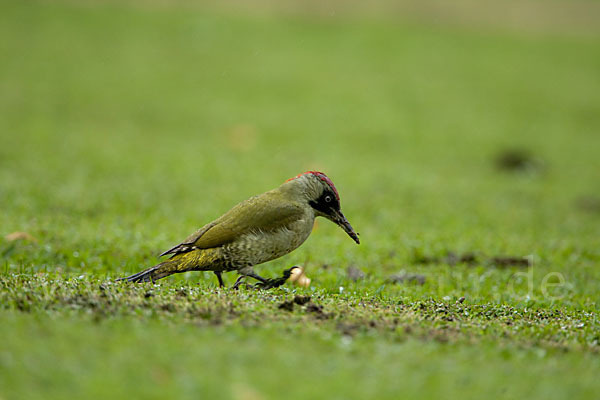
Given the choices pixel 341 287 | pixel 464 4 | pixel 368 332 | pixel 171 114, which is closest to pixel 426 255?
pixel 341 287

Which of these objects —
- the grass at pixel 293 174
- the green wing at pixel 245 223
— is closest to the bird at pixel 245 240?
the green wing at pixel 245 223

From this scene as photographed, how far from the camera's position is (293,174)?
14.7 metres

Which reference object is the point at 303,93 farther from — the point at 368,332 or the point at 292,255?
the point at 368,332

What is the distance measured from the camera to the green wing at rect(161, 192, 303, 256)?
6.06 meters

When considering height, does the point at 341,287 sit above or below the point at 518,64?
below

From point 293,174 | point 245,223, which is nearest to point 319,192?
point 245,223

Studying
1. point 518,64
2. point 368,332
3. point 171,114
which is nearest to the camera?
point 368,332

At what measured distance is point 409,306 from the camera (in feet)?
19.6

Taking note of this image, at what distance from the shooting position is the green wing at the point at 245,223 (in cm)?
606

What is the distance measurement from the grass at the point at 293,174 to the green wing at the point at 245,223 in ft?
1.67

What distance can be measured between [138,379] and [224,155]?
13.1 metres

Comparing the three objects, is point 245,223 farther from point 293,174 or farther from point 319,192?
point 293,174

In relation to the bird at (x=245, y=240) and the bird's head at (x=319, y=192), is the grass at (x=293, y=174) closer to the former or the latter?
the bird at (x=245, y=240)

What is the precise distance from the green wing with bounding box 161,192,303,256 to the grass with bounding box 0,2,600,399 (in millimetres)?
508
